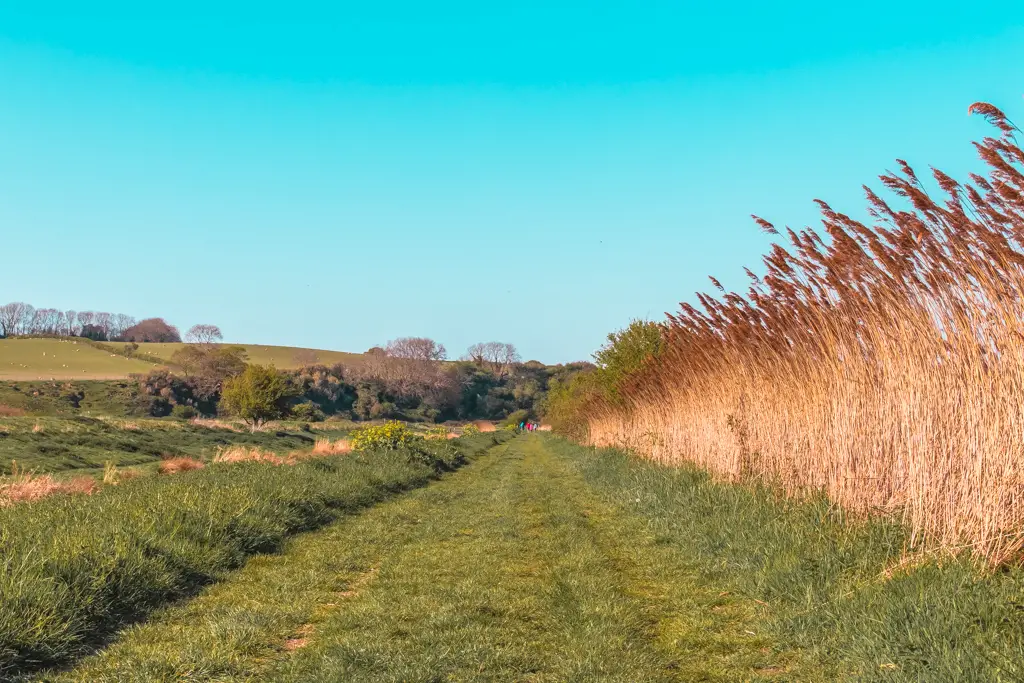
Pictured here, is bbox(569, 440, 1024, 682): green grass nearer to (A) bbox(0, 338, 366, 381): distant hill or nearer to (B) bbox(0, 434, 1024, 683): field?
(B) bbox(0, 434, 1024, 683): field

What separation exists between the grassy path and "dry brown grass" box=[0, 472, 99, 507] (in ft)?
16.2

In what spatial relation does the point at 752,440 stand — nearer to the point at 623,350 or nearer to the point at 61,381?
the point at 623,350

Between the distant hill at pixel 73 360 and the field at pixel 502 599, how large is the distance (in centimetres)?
7437

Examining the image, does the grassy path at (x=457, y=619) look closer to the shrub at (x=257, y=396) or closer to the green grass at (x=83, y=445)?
the green grass at (x=83, y=445)

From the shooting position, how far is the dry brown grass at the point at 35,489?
485 inches

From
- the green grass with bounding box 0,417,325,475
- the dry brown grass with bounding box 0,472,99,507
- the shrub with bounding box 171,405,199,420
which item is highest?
the dry brown grass with bounding box 0,472,99,507

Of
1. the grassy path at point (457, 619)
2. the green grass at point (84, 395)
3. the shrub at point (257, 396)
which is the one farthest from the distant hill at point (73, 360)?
the grassy path at point (457, 619)

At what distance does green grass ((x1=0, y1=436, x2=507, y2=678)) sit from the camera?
5.63 metres

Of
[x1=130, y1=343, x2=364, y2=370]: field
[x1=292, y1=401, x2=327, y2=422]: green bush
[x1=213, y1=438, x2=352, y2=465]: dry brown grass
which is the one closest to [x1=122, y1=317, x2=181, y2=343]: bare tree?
[x1=130, y1=343, x2=364, y2=370]: field

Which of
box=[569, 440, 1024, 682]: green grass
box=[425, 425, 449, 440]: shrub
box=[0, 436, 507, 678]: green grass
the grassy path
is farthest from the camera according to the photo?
box=[425, 425, 449, 440]: shrub

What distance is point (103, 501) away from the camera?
10727mm

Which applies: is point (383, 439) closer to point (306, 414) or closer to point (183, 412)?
point (183, 412)

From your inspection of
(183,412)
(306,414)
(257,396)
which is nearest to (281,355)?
(306,414)

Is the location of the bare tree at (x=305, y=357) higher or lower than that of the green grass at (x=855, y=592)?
higher
